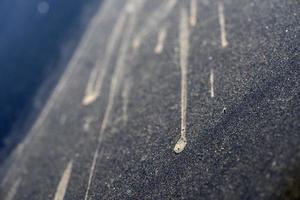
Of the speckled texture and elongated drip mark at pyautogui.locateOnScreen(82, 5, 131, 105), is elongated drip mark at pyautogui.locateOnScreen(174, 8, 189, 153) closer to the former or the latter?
the speckled texture

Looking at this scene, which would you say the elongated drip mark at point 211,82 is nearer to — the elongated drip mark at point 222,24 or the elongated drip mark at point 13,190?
the elongated drip mark at point 222,24

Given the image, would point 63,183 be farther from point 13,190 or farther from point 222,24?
point 222,24

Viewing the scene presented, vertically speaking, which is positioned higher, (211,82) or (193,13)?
(211,82)

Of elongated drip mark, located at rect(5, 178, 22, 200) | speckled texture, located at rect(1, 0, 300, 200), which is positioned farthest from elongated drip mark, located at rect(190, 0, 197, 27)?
elongated drip mark, located at rect(5, 178, 22, 200)

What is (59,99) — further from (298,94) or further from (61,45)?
(298,94)

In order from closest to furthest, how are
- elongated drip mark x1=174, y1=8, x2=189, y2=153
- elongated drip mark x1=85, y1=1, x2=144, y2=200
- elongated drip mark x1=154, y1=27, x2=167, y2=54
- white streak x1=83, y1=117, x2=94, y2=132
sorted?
elongated drip mark x1=174, y1=8, x2=189, y2=153, elongated drip mark x1=85, y1=1, x2=144, y2=200, white streak x1=83, y1=117, x2=94, y2=132, elongated drip mark x1=154, y1=27, x2=167, y2=54

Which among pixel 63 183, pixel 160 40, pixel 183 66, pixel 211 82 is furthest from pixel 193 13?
pixel 63 183
